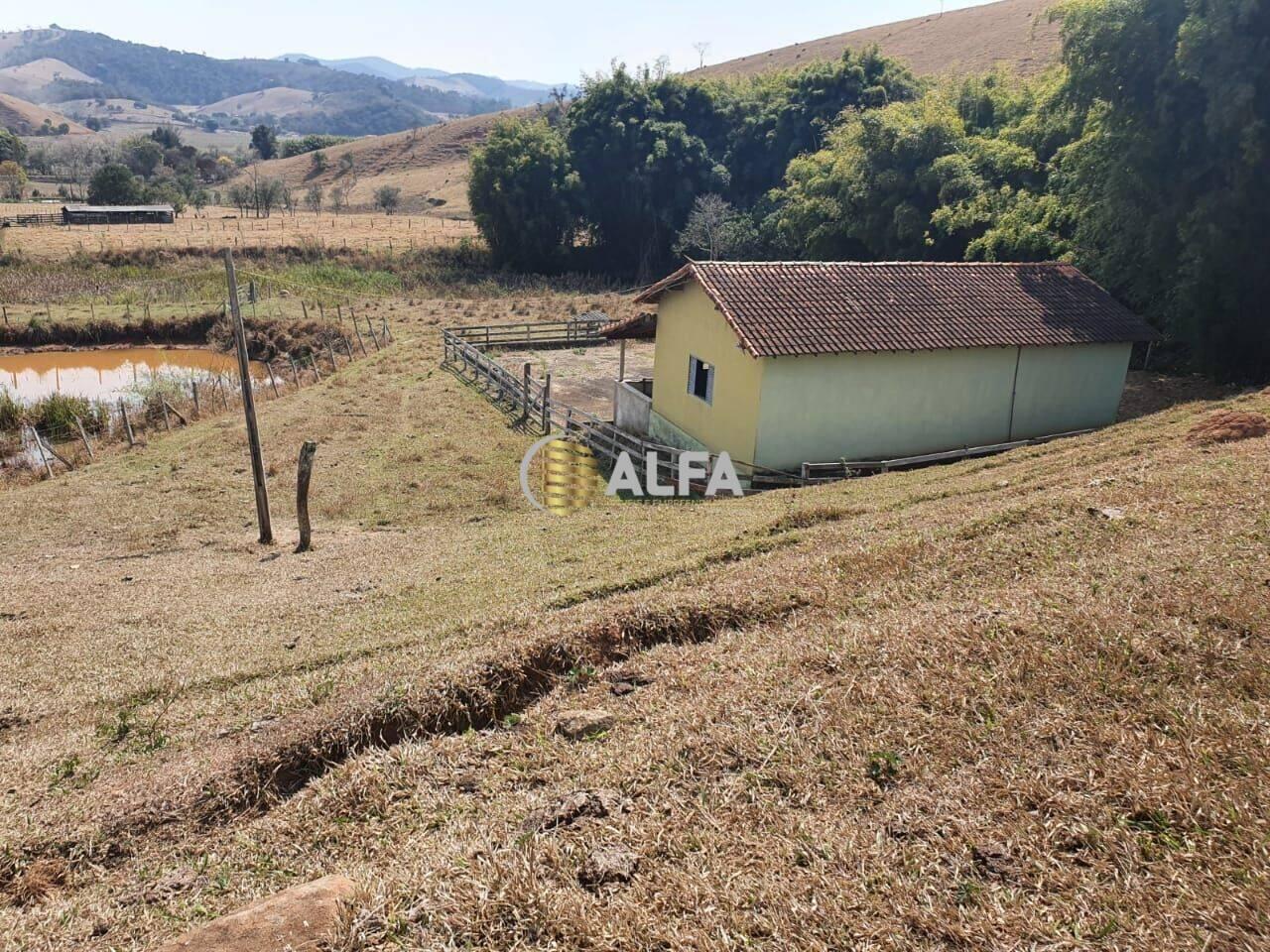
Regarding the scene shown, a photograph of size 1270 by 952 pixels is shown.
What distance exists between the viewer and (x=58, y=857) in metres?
5.40

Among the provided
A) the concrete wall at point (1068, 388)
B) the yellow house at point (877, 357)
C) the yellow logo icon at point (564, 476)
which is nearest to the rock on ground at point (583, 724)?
the yellow logo icon at point (564, 476)

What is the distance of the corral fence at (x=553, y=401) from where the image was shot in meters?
18.6

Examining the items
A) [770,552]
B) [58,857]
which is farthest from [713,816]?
[770,552]

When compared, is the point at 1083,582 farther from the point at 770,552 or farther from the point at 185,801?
the point at 185,801

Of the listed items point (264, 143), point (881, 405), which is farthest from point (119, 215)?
point (264, 143)

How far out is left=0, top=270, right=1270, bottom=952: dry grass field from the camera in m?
4.20

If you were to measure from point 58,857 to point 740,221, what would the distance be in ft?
157

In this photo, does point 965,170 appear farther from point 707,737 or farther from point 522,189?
point 707,737

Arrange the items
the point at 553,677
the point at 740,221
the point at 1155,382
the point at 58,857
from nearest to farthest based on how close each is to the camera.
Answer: the point at 58,857, the point at 553,677, the point at 1155,382, the point at 740,221

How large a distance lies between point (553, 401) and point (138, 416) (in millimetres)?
12111

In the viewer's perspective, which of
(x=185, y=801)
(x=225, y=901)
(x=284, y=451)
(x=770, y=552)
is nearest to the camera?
(x=225, y=901)

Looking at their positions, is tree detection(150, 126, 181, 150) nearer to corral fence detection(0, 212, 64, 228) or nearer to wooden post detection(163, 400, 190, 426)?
corral fence detection(0, 212, 64, 228)

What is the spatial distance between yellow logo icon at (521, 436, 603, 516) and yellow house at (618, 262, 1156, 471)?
82.3 inches

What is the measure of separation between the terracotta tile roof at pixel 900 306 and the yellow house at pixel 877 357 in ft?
0.14
